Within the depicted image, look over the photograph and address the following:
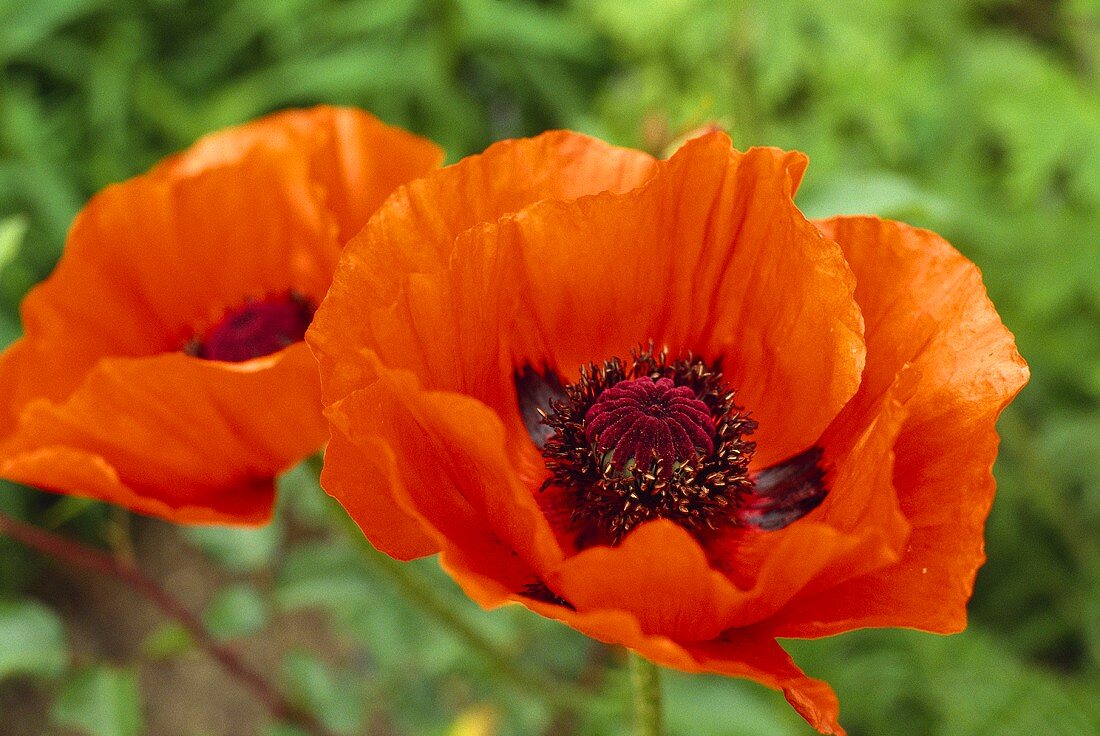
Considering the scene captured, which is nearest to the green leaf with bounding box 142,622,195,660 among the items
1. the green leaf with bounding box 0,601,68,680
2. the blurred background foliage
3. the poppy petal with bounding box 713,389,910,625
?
the blurred background foliage

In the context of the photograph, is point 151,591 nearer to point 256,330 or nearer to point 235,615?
point 235,615

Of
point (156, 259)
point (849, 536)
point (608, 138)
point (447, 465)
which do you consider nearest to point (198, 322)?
point (156, 259)

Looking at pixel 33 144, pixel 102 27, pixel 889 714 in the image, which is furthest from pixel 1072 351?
pixel 102 27

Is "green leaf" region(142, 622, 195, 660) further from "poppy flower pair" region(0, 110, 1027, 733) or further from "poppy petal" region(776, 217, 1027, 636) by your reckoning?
"poppy petal" region(776, 217, 1027, 636)

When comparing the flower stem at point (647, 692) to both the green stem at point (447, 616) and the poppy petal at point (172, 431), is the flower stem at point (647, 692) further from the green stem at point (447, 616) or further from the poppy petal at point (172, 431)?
the poppy petal at point (172, 431)

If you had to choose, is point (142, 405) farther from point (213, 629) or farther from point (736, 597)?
point (213, 629)

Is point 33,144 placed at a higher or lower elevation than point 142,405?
lower

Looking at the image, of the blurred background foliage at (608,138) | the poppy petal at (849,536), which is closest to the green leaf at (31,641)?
the blurred background foliage at (608,138)
